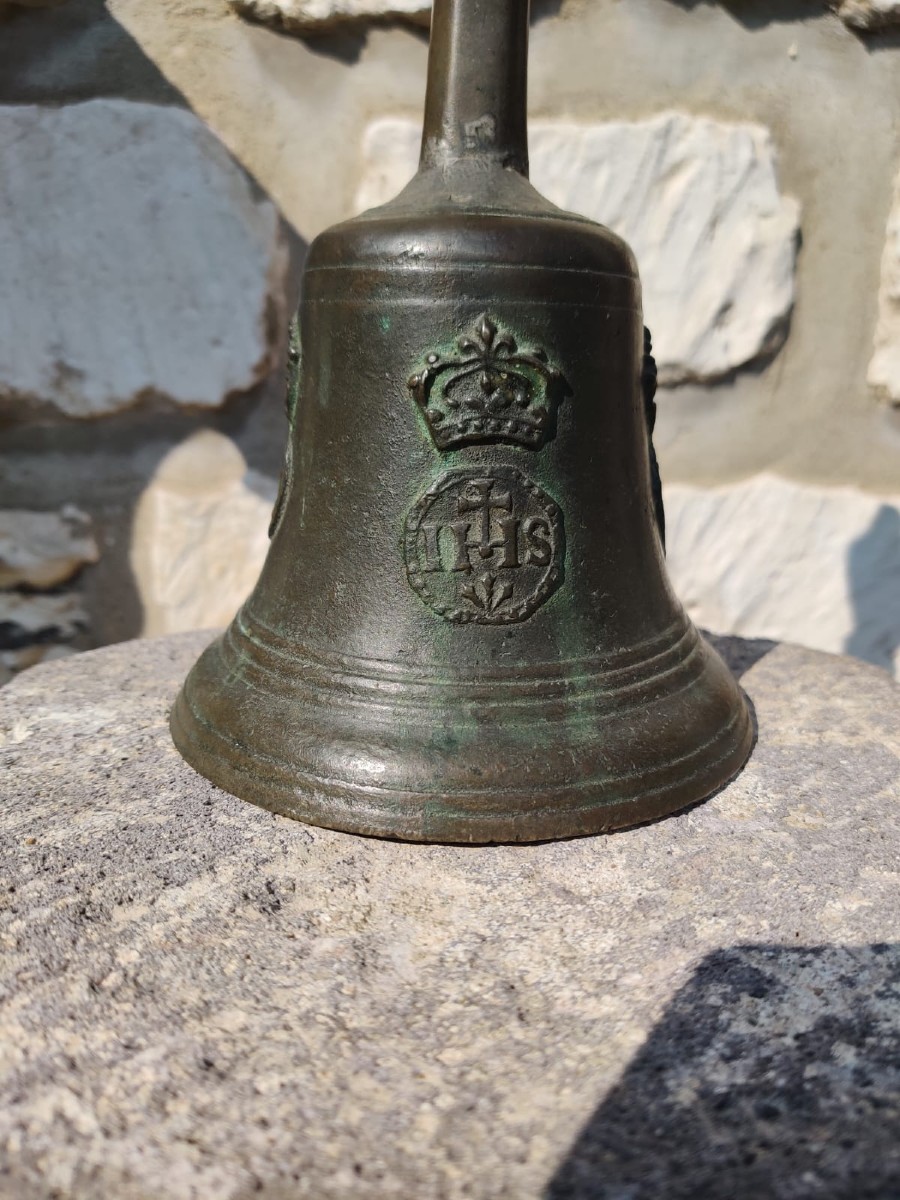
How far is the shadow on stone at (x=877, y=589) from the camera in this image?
Result: 143 cm

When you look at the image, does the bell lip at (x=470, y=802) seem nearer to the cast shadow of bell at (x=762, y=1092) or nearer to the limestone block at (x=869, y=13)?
the cast shadow of bell at (x=762, y=1092)

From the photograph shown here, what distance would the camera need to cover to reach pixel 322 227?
4.37 feet

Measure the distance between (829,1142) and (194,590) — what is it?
43.9 inches

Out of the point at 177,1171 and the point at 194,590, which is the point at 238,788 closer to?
the point at 177,1171

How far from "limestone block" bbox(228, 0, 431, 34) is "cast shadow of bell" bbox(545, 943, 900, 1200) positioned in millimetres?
1134

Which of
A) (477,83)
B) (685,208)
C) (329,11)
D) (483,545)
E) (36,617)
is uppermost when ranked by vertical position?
(329,11)

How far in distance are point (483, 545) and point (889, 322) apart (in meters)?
0.84

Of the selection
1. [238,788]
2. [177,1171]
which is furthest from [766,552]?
[177,1171]

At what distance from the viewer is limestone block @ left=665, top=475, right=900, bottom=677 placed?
1.42 meters

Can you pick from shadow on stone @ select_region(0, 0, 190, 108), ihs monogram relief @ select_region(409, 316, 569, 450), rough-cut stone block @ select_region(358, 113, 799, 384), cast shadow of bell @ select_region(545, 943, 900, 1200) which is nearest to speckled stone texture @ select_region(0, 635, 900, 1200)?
A: cast shadow of bell @ select_region(545, 943, 900, 1200)

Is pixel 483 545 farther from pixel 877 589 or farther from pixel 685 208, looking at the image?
pixel 877 589

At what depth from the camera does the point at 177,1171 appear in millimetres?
500

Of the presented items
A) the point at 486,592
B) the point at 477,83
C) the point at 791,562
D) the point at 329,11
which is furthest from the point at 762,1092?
the point at 329,11

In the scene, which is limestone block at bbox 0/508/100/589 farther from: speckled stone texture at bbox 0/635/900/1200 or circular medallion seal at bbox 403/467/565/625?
circular medallion seal at bbox 403/467/565/625
